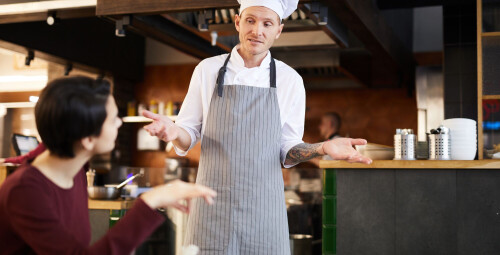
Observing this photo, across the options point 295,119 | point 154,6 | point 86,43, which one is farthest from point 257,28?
point 86,43

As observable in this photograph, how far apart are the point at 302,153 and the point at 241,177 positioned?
0.72 ft

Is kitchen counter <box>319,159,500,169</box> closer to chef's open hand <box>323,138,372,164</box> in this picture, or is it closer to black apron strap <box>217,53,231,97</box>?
black apron strap <box>217,53,231,97</box>

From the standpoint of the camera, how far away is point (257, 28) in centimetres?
218

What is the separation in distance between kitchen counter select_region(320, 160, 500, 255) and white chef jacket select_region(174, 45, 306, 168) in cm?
149

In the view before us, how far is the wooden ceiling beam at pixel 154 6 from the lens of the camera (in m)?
4.21

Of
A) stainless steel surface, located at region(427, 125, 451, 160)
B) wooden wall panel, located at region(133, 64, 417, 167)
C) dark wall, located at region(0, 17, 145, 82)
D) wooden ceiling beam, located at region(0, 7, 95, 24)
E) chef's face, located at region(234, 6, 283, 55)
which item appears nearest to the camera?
chef's face, located at region(234, 6, 283, 55)

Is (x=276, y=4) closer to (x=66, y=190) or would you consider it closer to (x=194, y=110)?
(x=194, y=110)

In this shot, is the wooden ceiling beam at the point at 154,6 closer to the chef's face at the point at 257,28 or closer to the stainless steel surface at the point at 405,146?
the stainless steel surface at the point at 405,146

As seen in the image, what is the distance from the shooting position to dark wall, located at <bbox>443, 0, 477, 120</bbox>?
5699mm

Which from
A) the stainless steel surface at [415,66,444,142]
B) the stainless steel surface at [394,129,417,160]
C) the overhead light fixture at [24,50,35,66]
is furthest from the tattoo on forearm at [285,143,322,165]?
the overhead light fixture at [24,50,35,66]

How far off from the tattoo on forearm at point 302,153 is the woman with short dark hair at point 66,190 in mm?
806

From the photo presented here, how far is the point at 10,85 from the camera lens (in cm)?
796

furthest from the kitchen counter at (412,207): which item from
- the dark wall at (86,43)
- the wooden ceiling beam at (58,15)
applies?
the dark wall at (86,43)

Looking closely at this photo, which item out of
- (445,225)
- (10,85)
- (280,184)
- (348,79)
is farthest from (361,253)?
(10,85)
